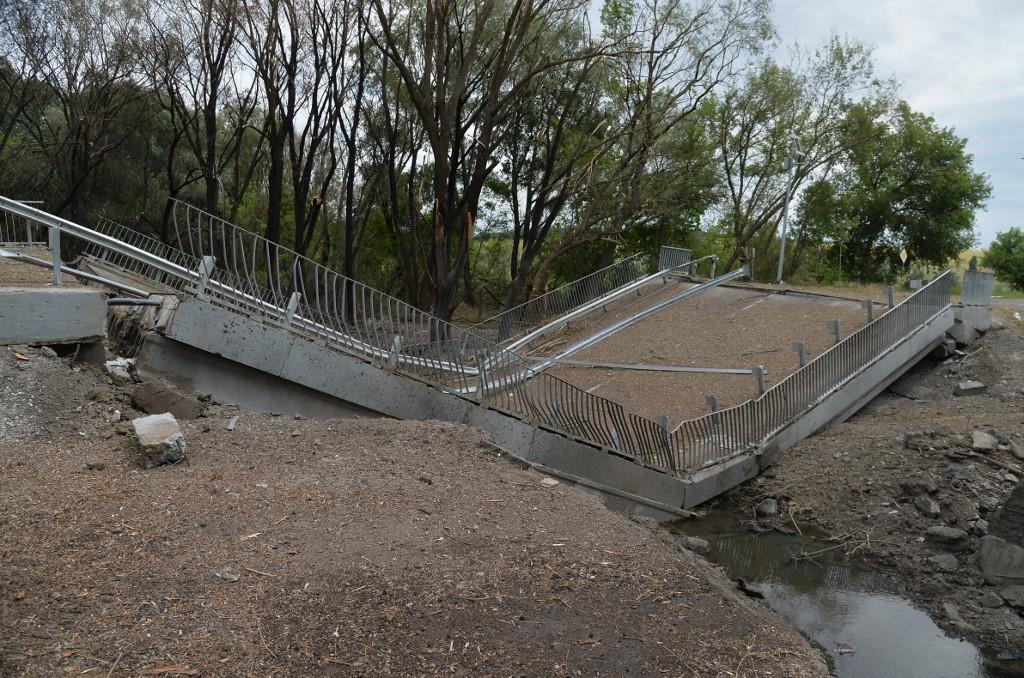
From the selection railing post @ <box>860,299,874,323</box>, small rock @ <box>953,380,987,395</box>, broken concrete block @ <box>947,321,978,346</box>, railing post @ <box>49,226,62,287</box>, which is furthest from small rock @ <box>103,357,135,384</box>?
broken concrete block @ <box>947,321,978,346</box>

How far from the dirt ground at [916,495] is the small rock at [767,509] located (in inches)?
3.5

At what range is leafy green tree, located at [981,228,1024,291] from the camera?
1794 inches


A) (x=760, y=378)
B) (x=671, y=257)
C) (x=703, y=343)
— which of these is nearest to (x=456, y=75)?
(x=671, y=257)

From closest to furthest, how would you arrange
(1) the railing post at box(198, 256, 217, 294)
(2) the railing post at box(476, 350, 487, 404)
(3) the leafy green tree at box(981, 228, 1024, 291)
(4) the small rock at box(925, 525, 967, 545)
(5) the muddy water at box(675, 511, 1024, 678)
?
(5) the muddy water at box(675, 511, 1024, 678)
(1) the railing post at box(198, 256, 217, 294)
(4) the small rock at box(925, 525, 967, 545)
(2) the railing post at box(476, 350, 487, 404)
(3) the leafy green tree at box(981, 228, 1024, 291)

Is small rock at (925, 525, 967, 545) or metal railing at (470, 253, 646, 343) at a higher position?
metal railing at (470, 253, 646, 343)

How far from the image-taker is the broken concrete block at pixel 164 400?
8617 mm

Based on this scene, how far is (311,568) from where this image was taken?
5.59 meters

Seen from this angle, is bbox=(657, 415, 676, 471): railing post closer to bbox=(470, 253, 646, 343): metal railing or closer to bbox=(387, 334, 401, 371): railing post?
bbox=(387, 334, 401, 371): railing post

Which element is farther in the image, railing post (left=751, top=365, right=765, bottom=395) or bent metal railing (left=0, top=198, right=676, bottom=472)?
railing post (left=751, top=365, right=765, bottom=395)

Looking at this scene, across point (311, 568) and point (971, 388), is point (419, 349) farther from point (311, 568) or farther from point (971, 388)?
point (971, 388)

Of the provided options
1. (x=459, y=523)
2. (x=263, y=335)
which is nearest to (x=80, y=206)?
(x=263, y=335)

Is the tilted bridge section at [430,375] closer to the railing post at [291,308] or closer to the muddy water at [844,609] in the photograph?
the railing post at [291,308]

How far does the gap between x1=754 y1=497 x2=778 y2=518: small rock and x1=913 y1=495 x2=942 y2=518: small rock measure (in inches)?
74.2

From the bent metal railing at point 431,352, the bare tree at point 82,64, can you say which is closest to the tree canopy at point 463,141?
the bare tree at point 82,64
